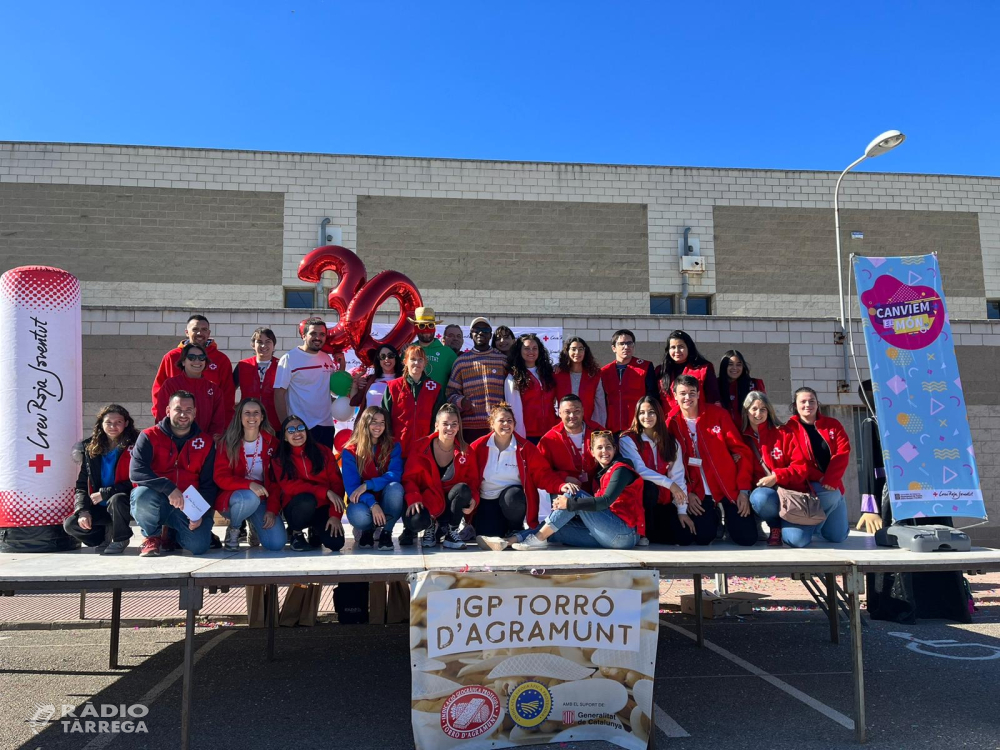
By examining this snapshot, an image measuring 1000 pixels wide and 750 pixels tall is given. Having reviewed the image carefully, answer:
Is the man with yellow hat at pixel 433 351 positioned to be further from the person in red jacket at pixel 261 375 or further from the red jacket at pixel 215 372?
the red jacket at pixel 215 372

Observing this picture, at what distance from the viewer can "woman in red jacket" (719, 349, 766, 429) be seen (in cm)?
683

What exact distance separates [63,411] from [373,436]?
2279 mm

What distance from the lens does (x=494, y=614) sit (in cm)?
422

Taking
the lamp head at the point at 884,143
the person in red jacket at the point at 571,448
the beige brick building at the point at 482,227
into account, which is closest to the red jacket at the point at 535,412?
the person in red jacket at the point at 571,448

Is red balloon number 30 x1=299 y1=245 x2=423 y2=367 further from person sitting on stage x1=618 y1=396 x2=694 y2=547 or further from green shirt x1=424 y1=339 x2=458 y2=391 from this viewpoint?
person sitting on stage x1=618 y1=396 x2=694 y2=547

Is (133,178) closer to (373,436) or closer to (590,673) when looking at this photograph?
(373,436)

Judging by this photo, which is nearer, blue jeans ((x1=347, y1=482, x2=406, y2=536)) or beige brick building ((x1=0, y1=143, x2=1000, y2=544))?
blue jeans ((x1=347, y1=482, x2=406, y2=536))

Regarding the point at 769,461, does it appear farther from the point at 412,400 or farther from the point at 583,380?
the point at 412,400

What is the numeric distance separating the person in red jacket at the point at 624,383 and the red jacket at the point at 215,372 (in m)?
3.41

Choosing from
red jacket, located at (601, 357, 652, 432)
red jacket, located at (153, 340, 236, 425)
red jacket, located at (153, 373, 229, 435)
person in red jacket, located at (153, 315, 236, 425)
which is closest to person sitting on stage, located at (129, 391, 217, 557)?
red jacket, located at (153, 373, 229, 435)

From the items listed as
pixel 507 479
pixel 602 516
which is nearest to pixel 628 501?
pixel 602 516

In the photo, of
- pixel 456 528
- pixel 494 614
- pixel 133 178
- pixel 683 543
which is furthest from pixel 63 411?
pixel 133 178

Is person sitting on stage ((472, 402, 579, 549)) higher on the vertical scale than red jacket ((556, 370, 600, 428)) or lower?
lower

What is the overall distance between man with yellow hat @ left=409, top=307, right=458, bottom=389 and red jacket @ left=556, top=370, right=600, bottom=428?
3.34 ft
